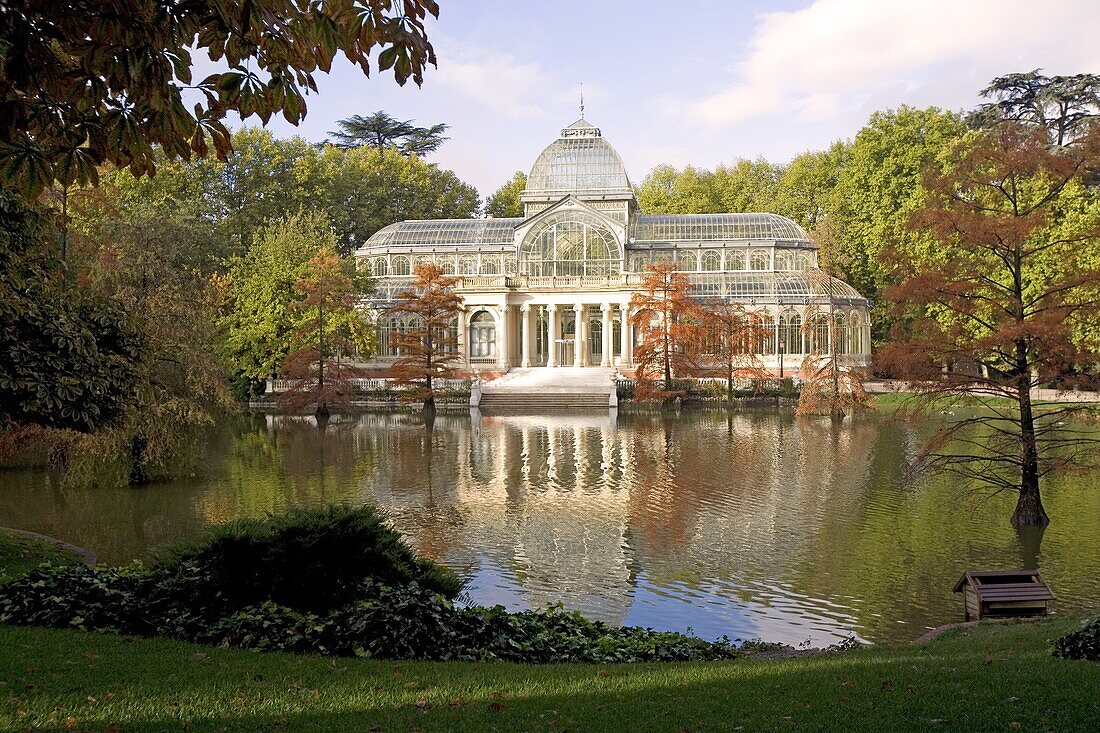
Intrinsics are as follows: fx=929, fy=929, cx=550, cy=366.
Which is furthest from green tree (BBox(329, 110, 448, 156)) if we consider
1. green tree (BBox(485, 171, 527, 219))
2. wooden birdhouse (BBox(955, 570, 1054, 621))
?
wooden birdhouse (BBox(955, 570, 1054, 621))

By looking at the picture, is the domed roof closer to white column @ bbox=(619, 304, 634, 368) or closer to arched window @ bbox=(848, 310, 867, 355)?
white column @ bbox=(619, 304, 634, 368)

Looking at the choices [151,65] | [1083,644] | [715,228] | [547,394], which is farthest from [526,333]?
[151,65]

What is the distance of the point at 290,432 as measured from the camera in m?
32.8

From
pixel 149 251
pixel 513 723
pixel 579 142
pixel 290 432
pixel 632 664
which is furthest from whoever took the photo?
pixel 579 142

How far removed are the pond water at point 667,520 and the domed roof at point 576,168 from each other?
99.1 feet

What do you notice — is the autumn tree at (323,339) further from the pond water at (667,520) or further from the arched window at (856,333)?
the arched window at (856,333)

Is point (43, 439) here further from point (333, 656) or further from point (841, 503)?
point (841, 503)

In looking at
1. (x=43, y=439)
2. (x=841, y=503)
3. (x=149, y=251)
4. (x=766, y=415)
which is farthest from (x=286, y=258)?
(x=841, y=503)

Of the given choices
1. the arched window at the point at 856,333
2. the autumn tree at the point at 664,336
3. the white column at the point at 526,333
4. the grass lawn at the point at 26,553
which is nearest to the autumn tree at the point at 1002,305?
the grass lawn at the point at 26,553

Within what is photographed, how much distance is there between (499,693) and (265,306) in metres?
38.0

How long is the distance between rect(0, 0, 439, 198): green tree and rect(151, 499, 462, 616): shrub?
4.47 meters

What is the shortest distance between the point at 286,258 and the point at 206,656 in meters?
37.7

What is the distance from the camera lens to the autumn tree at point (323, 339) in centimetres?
3831

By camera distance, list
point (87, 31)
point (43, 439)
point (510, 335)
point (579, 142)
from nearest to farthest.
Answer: point (87, 31), point (43, 439), point (510, 335), point (579, 142)
